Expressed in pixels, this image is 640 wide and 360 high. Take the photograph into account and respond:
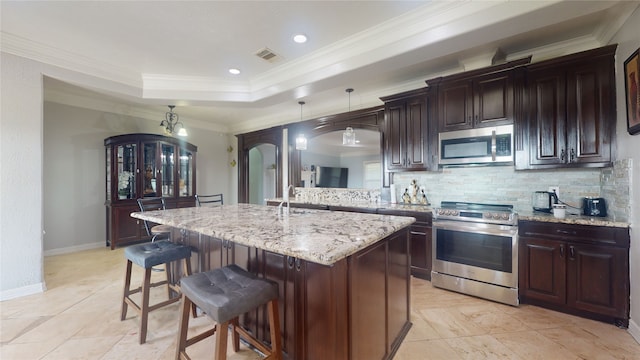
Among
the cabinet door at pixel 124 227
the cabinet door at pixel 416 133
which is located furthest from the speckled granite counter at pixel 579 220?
the cabinet door at pixel 124 227

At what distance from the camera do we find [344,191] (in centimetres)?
446

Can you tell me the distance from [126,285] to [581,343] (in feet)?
12.2

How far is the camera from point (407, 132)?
3.44 m

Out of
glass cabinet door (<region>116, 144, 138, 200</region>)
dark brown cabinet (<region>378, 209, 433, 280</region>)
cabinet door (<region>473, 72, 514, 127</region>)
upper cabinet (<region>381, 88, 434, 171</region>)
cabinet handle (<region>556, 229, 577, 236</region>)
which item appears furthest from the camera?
glass cabinet door (<region>116, 144, 138, 200</region>)

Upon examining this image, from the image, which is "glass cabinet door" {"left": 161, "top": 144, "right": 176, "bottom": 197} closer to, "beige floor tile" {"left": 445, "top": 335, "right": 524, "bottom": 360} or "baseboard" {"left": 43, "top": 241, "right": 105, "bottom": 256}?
"baseboard" {"left": 43, "top": 241, "right": 105, "bottom": 256}

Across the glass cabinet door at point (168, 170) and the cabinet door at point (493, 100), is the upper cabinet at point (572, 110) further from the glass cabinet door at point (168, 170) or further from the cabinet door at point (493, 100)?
the glass cabinet door at point (168, 170)

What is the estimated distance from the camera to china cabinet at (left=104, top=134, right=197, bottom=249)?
14.6ft

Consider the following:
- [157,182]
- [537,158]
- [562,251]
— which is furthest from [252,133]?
[562,251]

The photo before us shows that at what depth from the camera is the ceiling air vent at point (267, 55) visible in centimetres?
286

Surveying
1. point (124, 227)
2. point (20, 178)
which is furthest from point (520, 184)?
point (124, 227)

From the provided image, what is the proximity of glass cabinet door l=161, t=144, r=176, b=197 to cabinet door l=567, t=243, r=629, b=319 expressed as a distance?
6.02 m

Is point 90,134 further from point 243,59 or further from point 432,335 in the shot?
point 432,335

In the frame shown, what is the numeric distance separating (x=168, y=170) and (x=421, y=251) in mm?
4891

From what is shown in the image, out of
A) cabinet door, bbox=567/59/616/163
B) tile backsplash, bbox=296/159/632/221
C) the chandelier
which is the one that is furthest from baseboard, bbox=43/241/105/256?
cabinet door, bbox=567/59/616/163
